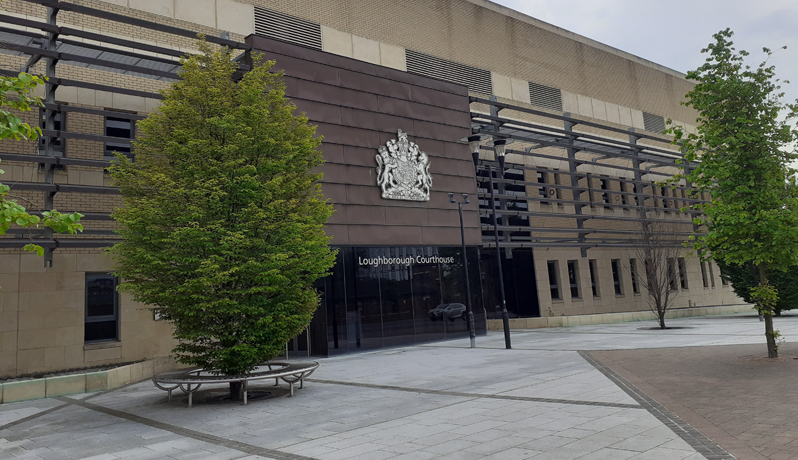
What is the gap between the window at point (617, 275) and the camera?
3600cm

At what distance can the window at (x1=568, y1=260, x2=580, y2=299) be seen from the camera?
110ft

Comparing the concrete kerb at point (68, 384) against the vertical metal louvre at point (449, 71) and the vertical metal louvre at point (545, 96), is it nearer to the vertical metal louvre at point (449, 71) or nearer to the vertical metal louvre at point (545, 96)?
the vertical metal louvre at point (449, 71)

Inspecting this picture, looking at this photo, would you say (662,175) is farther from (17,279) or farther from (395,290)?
(17,279)

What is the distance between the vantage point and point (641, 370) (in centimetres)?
1251

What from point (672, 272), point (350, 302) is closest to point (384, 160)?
point (350, 302)

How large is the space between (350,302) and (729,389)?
13.5 m

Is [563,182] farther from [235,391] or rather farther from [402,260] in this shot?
[235,391]

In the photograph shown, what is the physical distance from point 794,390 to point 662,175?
110 feet

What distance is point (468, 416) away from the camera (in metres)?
8.75

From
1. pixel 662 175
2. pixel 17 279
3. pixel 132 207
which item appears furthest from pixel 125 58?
pixel 662 175

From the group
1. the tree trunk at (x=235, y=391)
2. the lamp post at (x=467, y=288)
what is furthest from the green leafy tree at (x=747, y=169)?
the tree trunk at (x=235, y=391)

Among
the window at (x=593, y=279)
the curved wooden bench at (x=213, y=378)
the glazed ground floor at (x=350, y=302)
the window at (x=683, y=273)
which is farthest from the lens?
the window at (x=683, y=273)

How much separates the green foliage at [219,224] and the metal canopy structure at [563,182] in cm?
1662

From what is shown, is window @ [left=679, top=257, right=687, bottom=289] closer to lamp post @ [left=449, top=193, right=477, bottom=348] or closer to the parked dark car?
lamp post @ [left=449, top=193, right=477, bottom=348]
